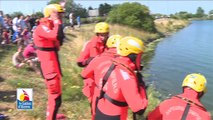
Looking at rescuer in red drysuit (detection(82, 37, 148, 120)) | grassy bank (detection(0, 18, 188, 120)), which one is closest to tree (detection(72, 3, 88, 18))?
grassy bank (detection(0, 18, 188, 120))

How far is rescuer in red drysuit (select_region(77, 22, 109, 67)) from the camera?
7.08 meters

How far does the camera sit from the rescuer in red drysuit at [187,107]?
14.2 ft

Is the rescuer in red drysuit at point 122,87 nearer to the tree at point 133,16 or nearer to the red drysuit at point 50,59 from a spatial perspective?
the red drysuit at point 50,59

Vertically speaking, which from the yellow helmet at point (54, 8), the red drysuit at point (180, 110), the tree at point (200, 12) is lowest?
the tree at point (200, 12)

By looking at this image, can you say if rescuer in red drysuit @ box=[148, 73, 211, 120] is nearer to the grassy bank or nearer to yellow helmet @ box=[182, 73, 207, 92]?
yellow helmet @ box=[182, 73, 207, 92]

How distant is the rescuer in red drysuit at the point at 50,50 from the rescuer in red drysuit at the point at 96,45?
2.14ft

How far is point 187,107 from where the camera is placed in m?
4.37

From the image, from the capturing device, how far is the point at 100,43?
723 cm

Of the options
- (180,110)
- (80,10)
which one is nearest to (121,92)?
(180,110)

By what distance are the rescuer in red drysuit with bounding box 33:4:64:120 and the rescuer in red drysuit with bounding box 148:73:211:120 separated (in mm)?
2672

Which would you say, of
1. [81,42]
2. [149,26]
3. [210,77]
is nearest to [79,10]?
[149,26]

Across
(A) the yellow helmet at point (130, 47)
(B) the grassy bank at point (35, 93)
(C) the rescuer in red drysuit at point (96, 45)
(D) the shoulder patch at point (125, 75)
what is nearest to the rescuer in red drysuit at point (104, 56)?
(C) the rescuer in red drysuit at point (96, 45)

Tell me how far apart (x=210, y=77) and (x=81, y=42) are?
34.1 ft

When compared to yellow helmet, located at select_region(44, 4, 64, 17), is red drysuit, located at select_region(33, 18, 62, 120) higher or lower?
lower
